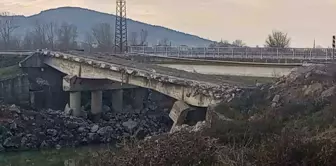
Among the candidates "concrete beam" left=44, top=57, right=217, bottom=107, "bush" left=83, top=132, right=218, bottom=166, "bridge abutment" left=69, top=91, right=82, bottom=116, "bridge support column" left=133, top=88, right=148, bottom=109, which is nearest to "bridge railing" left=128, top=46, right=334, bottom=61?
"bridge support column" left=133, top=88, right=148, bottom=109

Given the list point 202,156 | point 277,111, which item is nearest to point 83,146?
point 277,111

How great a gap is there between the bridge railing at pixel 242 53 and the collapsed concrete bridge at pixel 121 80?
23.0ft

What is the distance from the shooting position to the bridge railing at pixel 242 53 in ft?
143

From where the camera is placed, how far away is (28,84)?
1781 inches

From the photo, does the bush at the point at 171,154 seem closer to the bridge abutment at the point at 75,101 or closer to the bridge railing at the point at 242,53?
the bridge railing at the point at 242,53

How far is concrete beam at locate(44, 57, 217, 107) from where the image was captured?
30734mm

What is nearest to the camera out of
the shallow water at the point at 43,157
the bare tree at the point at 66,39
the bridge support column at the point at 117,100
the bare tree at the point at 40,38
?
the shallow water at the point at 43,157

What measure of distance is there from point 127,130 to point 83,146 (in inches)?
175

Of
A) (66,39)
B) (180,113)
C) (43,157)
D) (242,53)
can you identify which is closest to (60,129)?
(43,157)

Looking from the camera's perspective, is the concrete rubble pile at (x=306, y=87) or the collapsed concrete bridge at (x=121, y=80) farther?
the collapsed concrete bridge at (x=121, y=80)

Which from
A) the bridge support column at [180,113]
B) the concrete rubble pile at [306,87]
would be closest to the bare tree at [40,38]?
the bridge support column at [180,113]

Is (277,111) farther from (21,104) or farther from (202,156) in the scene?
(21,104)

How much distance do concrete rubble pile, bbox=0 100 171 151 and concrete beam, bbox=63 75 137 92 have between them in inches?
83.2

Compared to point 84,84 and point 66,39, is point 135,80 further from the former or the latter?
point 66,39
